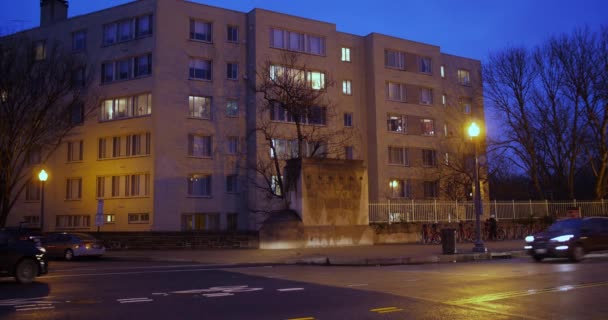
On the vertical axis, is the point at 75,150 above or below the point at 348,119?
below

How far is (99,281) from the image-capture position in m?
15.6

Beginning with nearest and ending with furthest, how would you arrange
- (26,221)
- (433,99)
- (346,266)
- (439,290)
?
(439,290) < (346,266) < (26,221) < (433,99)

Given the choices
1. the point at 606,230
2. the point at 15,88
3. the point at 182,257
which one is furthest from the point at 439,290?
the point at 15,88

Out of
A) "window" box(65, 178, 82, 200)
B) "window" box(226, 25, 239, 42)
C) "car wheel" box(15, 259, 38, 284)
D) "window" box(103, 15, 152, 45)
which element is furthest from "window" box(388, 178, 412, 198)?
"car wheel" box(15, 259, 38, 284)

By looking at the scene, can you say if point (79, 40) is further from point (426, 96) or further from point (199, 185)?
point (426, 96)

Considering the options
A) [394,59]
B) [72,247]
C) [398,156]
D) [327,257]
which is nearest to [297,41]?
[394,59]

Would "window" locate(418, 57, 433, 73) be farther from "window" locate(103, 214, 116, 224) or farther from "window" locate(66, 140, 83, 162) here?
"window" locate(66, 140, 83, 162)

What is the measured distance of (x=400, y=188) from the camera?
51.4 metres

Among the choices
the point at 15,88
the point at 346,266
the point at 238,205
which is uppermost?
the point at 15,88

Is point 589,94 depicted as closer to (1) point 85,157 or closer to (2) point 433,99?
(2) point 433,99

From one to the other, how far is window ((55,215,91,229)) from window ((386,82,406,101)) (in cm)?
2718

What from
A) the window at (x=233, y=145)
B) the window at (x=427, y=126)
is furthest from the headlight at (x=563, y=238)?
the window at (x=427, y=126)

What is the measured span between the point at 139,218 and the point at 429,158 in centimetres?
2691

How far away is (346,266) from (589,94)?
97.9ft
